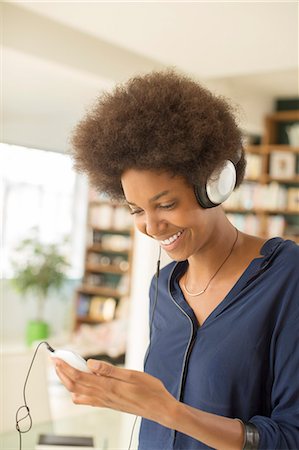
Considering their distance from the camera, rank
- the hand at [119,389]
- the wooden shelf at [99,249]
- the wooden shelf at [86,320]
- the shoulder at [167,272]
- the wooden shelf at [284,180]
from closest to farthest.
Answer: the hand at [119,389], the shoulder at [167,272], the wooden shelf at [284,180], the wooden shelf at [86,320], the wooden shelf at [99,249]

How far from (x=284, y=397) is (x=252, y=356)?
87mm

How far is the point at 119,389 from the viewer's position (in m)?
1.00

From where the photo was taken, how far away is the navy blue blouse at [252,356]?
3.70ft

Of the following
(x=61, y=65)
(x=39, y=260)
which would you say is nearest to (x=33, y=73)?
(x=61, y=65)

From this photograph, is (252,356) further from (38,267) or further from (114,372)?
(38,267)

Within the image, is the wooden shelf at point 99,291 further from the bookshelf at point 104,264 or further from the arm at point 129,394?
the arm at point 129,394

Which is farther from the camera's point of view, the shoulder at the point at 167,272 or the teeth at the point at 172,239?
the shoulder at the point at 167,272

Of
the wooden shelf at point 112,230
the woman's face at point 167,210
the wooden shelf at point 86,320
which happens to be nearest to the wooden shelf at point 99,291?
the wooden shelf at point 86,320

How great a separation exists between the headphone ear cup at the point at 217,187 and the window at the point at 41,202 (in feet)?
21.8

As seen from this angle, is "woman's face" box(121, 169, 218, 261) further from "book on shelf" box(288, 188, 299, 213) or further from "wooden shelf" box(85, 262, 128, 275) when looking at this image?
"wooden shelf" box(85, 262, 128, 275)

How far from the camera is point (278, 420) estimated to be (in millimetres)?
1134

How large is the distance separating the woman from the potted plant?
6297mm

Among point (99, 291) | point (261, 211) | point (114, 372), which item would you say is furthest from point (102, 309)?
point (114, 372)

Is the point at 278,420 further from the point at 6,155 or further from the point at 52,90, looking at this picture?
the point at 6,155
